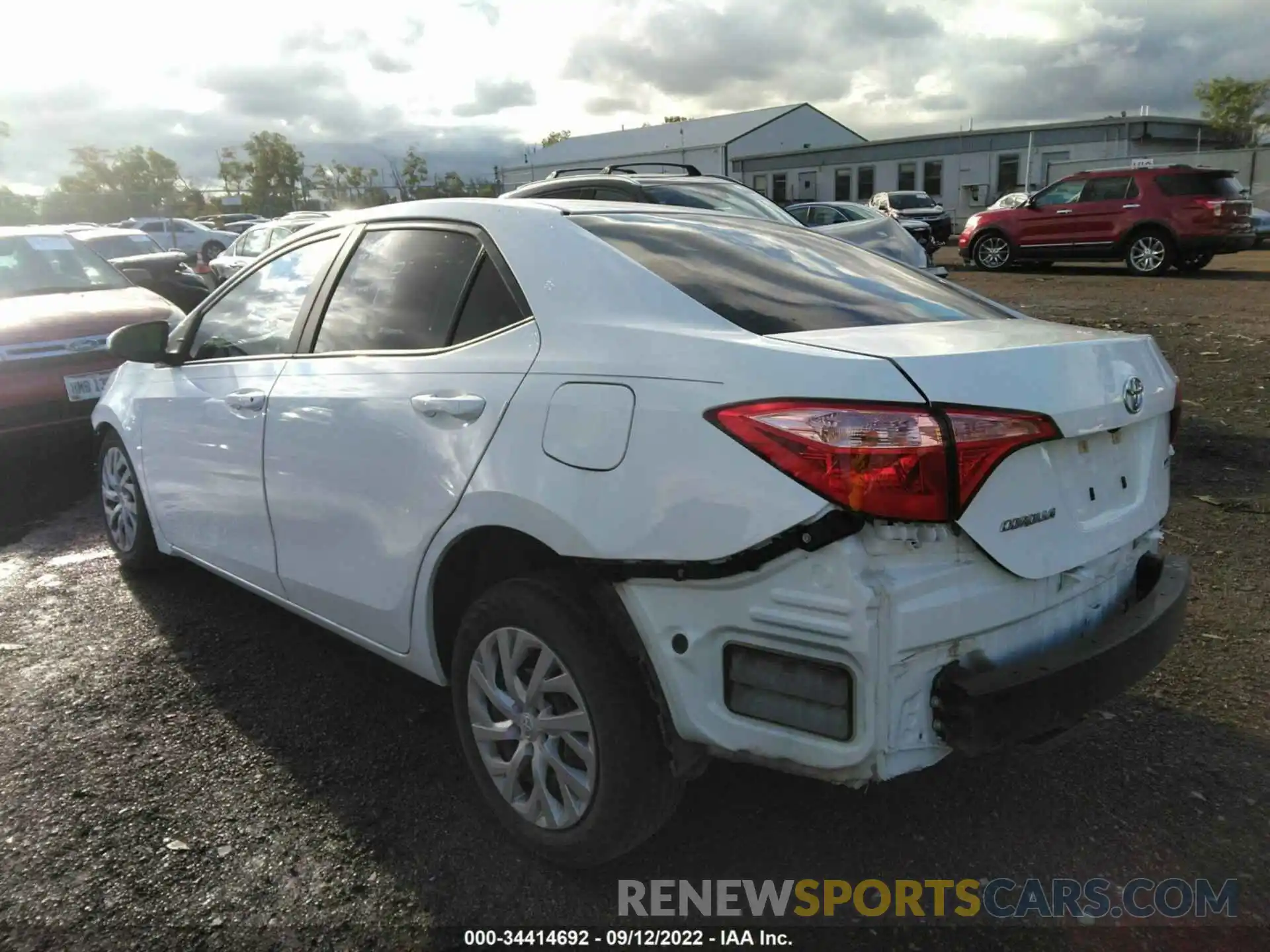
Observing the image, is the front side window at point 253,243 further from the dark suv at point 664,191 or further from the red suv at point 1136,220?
the red suv at point 1136,220

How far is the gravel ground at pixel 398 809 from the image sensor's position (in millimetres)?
2303

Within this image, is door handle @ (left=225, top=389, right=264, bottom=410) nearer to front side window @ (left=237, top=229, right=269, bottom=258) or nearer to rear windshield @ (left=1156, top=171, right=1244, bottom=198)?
front side window @ (left=237, top=229, right=269, bottom=258)

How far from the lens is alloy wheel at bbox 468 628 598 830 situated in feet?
7.37

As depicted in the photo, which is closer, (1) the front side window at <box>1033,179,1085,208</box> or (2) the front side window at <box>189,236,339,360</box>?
(2) the front side window at <box>189,236,339,360</box>

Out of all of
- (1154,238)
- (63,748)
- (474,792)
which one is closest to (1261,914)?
(474,792)

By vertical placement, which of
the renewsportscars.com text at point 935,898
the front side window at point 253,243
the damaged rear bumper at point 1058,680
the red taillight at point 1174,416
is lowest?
the renewsportscars.com text at point 935,898

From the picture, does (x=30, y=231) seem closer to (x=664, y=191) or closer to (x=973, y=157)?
(x=664, y=191)

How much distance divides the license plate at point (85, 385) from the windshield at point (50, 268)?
1.53m

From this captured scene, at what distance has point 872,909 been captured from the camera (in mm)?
2299

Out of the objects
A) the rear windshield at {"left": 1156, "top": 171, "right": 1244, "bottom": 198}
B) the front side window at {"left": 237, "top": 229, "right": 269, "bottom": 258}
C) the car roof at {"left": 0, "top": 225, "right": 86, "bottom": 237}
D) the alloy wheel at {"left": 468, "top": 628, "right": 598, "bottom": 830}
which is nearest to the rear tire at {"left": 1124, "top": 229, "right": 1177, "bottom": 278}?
the rear windshield at {"left": 1156, "top": 171, "right": 1244, "bottom": 198}

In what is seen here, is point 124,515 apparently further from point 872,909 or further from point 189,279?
point 189,279

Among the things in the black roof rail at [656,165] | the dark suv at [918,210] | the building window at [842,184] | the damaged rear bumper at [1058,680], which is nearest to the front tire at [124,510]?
the damaged rear bumper at [1058,680]

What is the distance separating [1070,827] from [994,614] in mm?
1013

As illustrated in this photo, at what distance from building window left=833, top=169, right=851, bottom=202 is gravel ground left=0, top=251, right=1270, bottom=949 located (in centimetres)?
4360
